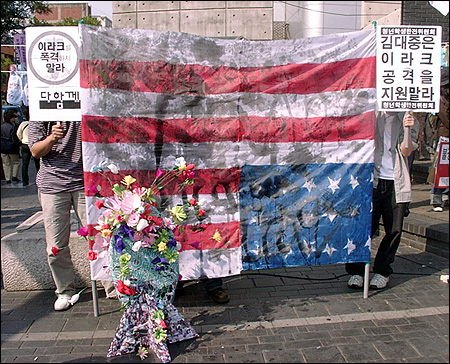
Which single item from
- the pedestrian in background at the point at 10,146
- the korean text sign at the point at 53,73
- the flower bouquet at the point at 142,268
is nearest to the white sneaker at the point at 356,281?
the flower bouquet at the point at 142,268

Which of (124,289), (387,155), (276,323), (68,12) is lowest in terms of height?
(276,323)

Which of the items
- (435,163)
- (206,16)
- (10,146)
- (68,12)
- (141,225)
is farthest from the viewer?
(68,12)

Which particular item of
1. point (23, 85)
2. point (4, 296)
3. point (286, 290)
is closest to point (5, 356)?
point (4, 296)

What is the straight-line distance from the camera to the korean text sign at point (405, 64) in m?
4.05

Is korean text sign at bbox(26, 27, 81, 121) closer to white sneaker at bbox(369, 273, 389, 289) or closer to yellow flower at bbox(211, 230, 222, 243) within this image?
yellow flower at bbox(211, 230, 222, 243)

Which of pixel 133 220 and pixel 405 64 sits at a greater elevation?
pixel 405 64

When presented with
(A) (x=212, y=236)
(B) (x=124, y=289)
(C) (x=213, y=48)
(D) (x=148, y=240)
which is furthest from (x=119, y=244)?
(C) (x=213, y=48)

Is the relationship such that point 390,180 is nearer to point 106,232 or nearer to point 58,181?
point 106,232

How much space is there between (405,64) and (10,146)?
34.4 ft

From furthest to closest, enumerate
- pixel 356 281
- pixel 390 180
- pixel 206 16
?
1. pixel 206 16
2. pixel 356 281
3. pixel 390 180

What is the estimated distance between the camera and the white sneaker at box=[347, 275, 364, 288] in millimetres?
4617

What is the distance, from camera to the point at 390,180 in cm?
454

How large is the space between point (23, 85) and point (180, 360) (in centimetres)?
819

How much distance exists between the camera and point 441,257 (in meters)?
5.63
